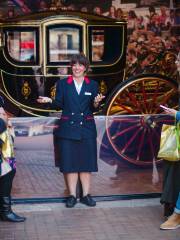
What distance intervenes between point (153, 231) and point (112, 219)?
515 millimetres

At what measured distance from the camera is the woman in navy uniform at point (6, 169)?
18.7 ft

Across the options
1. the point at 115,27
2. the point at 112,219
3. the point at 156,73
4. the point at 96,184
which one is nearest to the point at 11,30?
the point at 115,27

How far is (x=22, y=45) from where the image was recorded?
8078 mm

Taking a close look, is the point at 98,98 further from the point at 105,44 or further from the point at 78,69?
the point at 105,44

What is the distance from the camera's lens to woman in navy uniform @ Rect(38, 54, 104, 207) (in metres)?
6.30

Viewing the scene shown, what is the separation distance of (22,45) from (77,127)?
2.19 metres

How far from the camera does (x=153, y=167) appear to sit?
7.00 m

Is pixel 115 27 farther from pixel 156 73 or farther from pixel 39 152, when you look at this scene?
pixel 39 152

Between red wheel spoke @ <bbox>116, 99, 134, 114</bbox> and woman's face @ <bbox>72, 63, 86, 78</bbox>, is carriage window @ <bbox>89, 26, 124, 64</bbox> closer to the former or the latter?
red wheel spoke @ <bbox>116, 99, 134, 114</bbox>

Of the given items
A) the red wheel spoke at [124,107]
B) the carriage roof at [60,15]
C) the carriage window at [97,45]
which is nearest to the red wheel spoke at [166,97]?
the red wheel spoke at [124,107]

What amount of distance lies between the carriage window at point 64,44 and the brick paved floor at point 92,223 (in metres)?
2.36

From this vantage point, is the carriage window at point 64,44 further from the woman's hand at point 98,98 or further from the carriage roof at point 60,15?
the woman's hand at point 98,98

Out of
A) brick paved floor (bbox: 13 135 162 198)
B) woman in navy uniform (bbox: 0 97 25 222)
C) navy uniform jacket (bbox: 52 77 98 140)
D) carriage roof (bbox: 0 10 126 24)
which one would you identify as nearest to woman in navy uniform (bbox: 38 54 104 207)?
navy uniform jacket (bbox: 52 77 98 140)

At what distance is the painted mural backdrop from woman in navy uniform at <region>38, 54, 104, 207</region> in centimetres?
199
